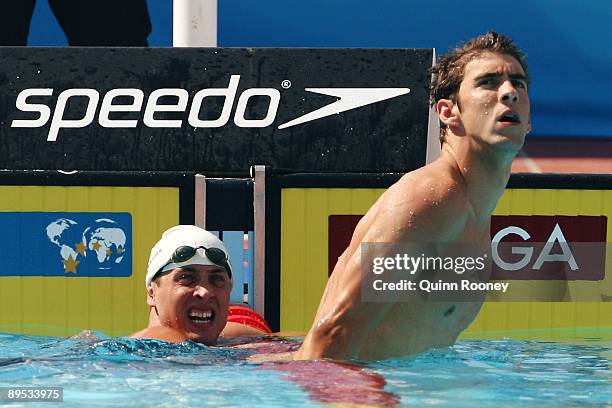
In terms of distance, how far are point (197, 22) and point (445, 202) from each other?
3.58m

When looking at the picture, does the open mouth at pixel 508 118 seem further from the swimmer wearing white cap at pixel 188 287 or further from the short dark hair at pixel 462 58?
the swimmer wearing white cap at pixel 188 287

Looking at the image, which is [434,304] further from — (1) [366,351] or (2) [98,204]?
(2) [98,204]

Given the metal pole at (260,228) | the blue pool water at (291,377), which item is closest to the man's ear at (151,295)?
the blue pool water at (291,377)

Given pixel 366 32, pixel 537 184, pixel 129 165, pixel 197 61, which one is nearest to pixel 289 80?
pixel 197 61

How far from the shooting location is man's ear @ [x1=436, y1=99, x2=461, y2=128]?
195 inches

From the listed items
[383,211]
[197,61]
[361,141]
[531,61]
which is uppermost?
[531,61]

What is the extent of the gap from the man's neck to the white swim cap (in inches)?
67.0

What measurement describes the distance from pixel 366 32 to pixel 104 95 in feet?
25.6

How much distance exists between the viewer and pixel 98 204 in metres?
6.59

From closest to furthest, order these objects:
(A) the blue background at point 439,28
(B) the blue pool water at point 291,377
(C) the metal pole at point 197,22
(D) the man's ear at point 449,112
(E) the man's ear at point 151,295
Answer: (B) the blue pool water at point 291,377, (D) the man's ear at point 449,112, (E) the man's ear at point 151,295, (C) the metal pole at point 197,22, (A) the blue background at point 439,28

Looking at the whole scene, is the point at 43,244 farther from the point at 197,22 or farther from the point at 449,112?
the point at 449,112

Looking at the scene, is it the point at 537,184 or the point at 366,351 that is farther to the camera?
the point at 537,184

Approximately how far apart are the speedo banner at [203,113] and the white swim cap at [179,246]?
0.74m

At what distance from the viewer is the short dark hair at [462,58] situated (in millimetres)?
4973
